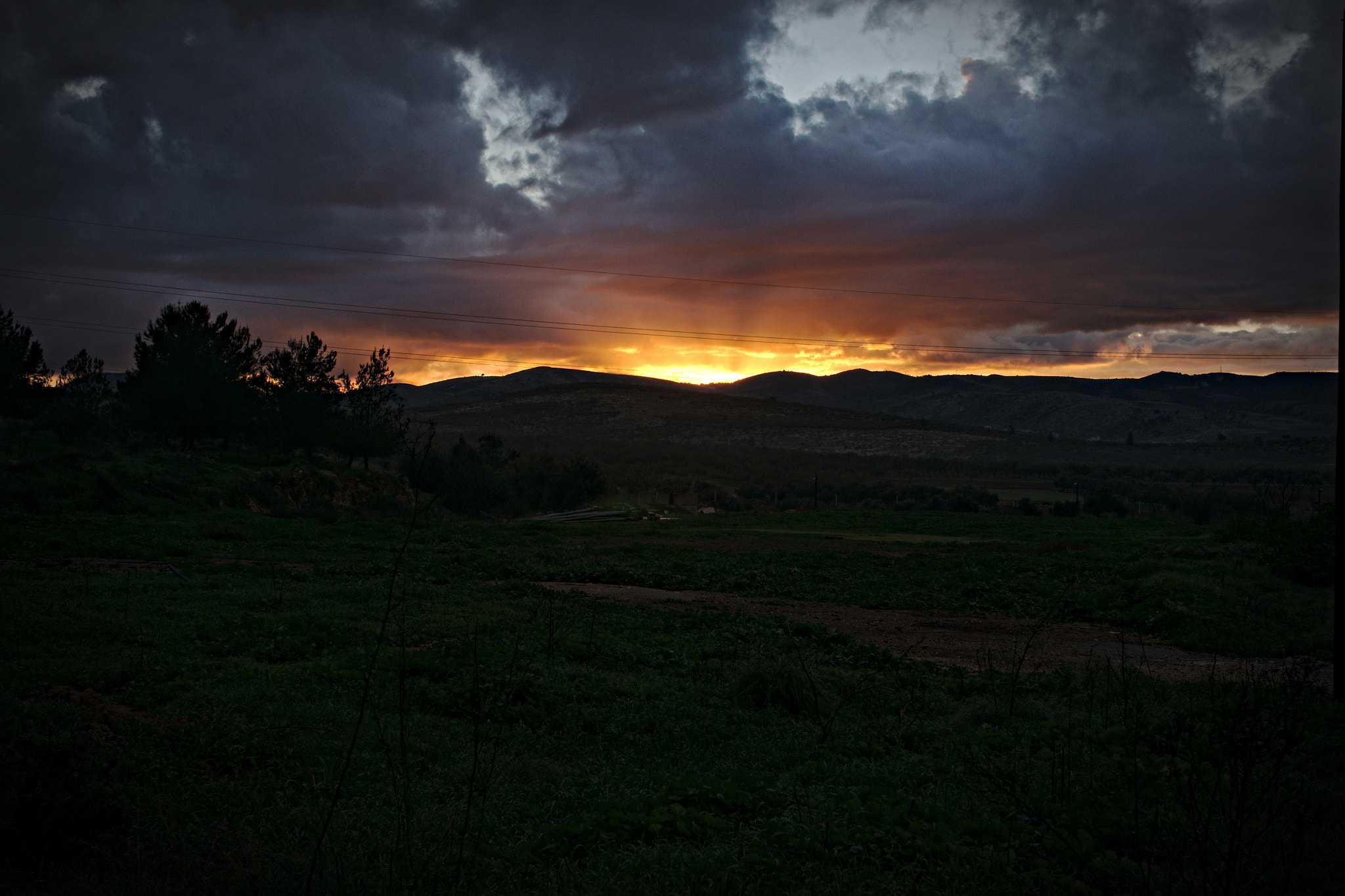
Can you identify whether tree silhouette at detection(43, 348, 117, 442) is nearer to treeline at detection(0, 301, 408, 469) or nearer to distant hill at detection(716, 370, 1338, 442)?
treeline at detection(0, 301, 408, 469)

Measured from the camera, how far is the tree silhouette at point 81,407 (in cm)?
3806

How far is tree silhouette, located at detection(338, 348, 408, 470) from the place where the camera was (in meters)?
44.1

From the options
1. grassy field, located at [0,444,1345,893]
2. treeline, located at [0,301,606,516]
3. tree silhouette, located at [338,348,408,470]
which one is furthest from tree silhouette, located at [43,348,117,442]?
grassy field, located at [0,444,1345,893]

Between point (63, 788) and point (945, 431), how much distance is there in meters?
110

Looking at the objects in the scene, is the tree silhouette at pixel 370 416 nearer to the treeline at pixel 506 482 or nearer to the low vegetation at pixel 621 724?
the treeline at pixel 506 482

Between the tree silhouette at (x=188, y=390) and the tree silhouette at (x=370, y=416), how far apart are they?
5.61 meters

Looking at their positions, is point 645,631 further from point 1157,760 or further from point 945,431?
point 945,431

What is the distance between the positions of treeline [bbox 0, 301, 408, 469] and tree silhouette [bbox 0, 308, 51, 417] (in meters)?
0.07

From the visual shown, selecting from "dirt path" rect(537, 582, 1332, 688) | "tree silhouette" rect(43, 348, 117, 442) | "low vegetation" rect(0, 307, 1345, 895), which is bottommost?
"dirt path" rect(537, 582, 1332, 688)

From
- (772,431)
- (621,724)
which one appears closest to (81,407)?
(621,724)

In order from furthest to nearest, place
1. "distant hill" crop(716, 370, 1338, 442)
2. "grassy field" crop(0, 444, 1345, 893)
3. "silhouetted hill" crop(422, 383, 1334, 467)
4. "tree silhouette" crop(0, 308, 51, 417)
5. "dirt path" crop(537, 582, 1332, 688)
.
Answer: "distant hill" crop(716, 370, 1338, 442)
"silhouetted hill" crop(422, 383, 1334, 467)
"tree silhouette" crop(0, 308, 51, 417)
"dirt path" crop(537, 582, 1332, 688)
"grassy field" crop(0, 444, 1345, 893)

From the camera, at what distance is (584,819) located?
17.7 feet

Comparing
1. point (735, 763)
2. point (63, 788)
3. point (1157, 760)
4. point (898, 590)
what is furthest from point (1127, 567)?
point (63, 788)

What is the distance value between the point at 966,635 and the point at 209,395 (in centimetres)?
3934
